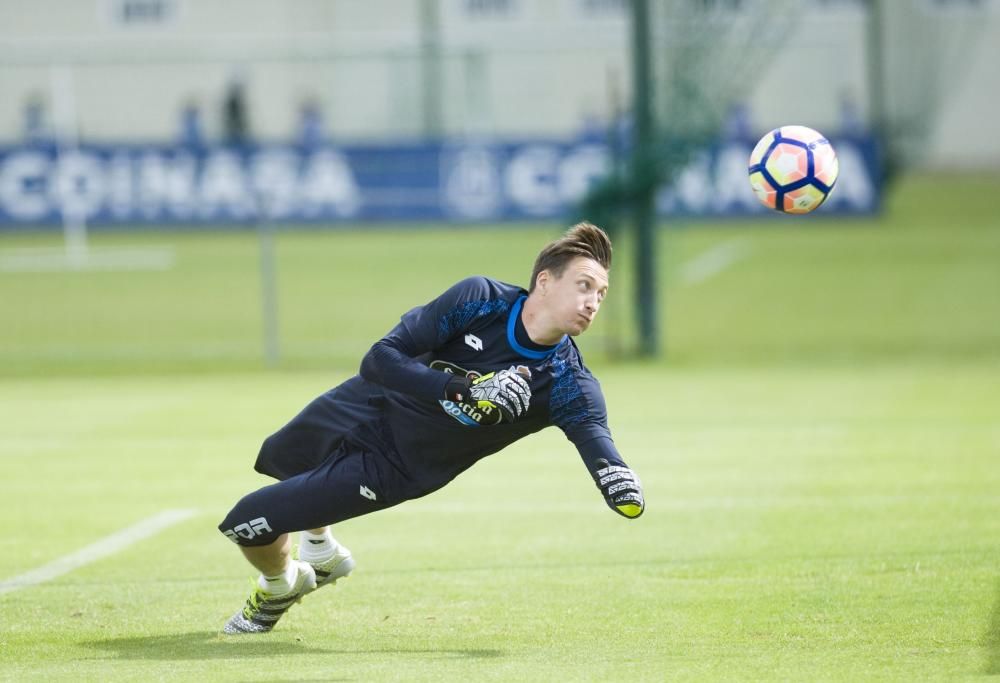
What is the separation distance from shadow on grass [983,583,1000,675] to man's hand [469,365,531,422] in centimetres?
209

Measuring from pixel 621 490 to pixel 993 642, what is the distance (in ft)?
5.51

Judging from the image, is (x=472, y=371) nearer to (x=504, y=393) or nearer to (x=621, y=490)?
(x=504, y=393)

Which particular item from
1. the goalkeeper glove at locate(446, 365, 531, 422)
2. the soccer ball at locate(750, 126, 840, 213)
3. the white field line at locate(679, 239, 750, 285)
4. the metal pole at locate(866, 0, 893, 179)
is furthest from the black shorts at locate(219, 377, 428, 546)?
the metal pole at locate(866, 0, 893, 179)

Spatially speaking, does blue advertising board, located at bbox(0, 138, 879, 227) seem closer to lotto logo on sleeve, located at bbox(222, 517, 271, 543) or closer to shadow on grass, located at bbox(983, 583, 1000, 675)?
shadow on grass, located at bbox(983, 583, 1000, 675)

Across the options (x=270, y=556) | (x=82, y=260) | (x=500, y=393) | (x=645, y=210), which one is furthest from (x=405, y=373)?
(x=82, y=260)

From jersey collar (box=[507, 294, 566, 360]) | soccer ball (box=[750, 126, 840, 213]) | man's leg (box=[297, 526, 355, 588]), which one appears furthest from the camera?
soccer ball (box=[750, 126, 840, 213])

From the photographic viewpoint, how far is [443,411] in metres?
6.69

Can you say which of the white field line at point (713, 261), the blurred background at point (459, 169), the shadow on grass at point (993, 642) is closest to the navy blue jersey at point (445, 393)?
the shadow on grass at point (993, 642)

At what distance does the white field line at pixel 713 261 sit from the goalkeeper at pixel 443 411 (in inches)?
740

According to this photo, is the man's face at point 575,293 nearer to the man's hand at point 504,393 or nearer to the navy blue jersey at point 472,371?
the navy blue jersey at point 472,371

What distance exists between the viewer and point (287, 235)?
102 feet

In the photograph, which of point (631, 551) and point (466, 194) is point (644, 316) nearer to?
point (631, 551)

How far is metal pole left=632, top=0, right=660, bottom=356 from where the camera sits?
1830 centimetres

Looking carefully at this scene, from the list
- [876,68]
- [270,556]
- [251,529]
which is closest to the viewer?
Answer: [251,529]
